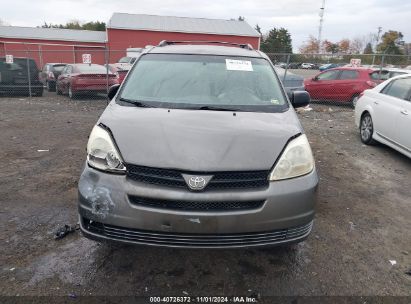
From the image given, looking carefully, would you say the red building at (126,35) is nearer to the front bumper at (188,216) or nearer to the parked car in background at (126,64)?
the parked car in background at (126,64)

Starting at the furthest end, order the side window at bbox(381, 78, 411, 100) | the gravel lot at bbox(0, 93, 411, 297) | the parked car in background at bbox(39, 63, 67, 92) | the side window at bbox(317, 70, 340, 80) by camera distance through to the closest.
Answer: the parked car in background at bbox(39, 63, 67, 92) → the side window at bbox(317, 70, 340, 80) → the side window at bbox(381, 78, 411, 100) → the gravel lot at bbox(0, 93, 411, 297)

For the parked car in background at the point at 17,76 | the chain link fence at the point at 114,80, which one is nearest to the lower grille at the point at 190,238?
the chain link fence at the point at 114,80

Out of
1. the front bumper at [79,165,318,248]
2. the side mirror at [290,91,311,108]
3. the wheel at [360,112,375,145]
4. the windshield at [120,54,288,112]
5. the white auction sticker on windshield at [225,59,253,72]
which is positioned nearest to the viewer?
the front bumper at [79,165,318,248]

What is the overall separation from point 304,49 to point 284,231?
84472 mm

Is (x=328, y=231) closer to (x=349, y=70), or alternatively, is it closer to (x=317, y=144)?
(x=317, y=144)

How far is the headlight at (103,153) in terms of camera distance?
8.49 ft

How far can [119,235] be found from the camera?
2541mm

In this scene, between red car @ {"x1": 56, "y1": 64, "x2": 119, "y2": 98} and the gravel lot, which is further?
red car @ {"x1": 56, "y1": 64, "x2": 119, "y2": 98}

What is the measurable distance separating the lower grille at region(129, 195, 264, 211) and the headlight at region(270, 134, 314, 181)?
26cm

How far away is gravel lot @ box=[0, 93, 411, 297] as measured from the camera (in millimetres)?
2770

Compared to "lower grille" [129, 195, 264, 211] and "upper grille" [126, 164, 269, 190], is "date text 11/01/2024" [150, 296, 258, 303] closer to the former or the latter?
"lower grille" [129, 195, 264, 211]

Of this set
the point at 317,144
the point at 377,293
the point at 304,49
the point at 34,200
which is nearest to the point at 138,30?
the point at 317,144

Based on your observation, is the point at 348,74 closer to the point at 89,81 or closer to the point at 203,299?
the point at 89,81

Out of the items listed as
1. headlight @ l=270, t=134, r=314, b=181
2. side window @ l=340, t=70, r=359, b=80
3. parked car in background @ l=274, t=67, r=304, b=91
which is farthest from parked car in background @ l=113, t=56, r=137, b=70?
headlight @ l=270, t=134, r=314, b=181
